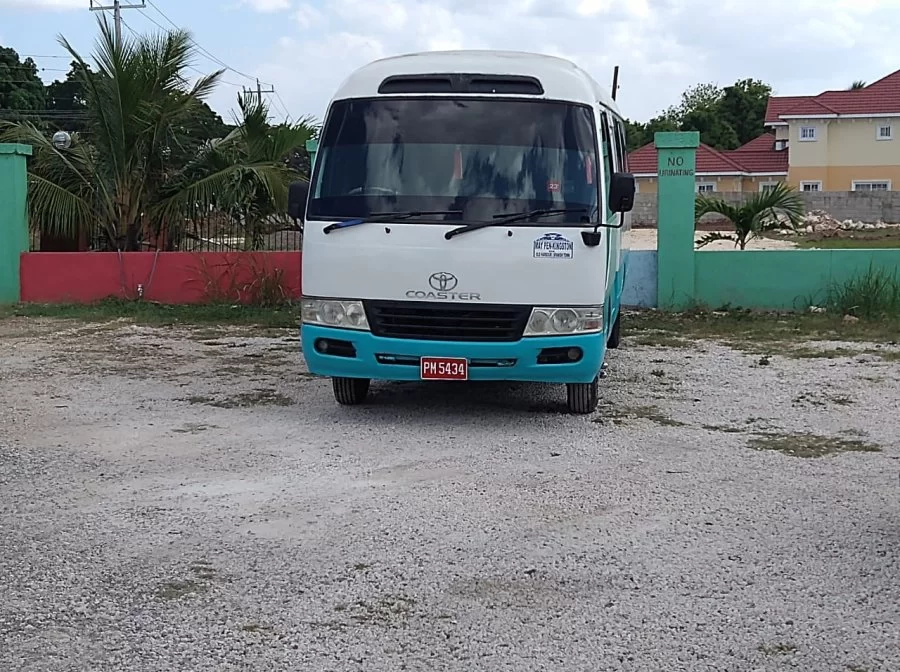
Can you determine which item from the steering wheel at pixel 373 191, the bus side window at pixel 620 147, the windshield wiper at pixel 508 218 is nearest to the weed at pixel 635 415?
the windshield wiper at pixel 508 218

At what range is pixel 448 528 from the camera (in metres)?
5.77

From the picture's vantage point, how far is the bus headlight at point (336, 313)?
788 cm

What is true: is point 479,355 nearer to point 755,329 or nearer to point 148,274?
point 755,329

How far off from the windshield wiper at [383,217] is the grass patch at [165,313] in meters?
6.26

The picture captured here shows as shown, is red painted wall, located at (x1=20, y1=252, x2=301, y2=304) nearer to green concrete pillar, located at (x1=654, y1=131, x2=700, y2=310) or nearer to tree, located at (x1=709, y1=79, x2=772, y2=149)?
green concrete pillar, located at (x1=654, y1=131, x2=700, y2=310)

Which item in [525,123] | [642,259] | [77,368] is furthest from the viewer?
[642,259]

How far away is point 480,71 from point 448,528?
3.78 m

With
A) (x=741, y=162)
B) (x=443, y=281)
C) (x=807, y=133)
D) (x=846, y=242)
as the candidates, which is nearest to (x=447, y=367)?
(x=443, y=281)

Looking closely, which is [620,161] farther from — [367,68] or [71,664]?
[71,664]

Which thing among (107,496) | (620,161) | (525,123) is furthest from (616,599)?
(620,161)

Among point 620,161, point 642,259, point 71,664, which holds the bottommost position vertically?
point 71,664

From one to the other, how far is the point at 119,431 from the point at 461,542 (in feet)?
11.6

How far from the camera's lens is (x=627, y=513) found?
6.06m

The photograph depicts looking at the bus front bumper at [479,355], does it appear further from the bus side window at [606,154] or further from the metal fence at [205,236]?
the metal fence at [205,236]
